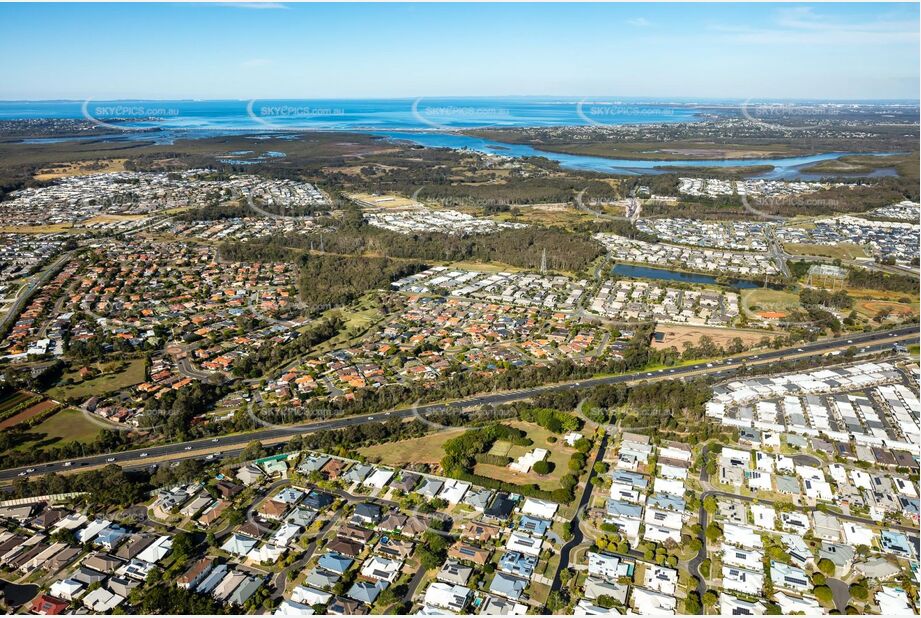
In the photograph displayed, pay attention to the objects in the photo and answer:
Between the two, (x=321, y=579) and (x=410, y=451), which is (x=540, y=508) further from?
(x=321, y=579)

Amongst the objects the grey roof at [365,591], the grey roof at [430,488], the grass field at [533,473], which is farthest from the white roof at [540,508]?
the grey roof at [365,591]

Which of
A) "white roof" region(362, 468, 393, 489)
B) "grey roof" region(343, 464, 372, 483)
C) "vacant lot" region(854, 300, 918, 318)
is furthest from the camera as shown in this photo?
"vacant lot" region(854, 300, 918, 318)

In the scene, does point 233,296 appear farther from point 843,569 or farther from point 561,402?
point 843,569

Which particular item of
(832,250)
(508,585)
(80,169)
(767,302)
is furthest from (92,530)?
(80,169)

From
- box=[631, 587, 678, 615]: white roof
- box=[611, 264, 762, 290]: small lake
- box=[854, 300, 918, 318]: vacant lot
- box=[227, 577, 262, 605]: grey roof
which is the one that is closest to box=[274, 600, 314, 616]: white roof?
box=[227, 577, 262, 605]: grey roof

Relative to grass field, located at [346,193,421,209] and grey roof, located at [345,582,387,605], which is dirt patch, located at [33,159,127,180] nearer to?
grass field, located at [346,193,421,209]

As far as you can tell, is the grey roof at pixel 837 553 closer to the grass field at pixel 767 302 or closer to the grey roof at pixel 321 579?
the grey roof at pixel 321 579
